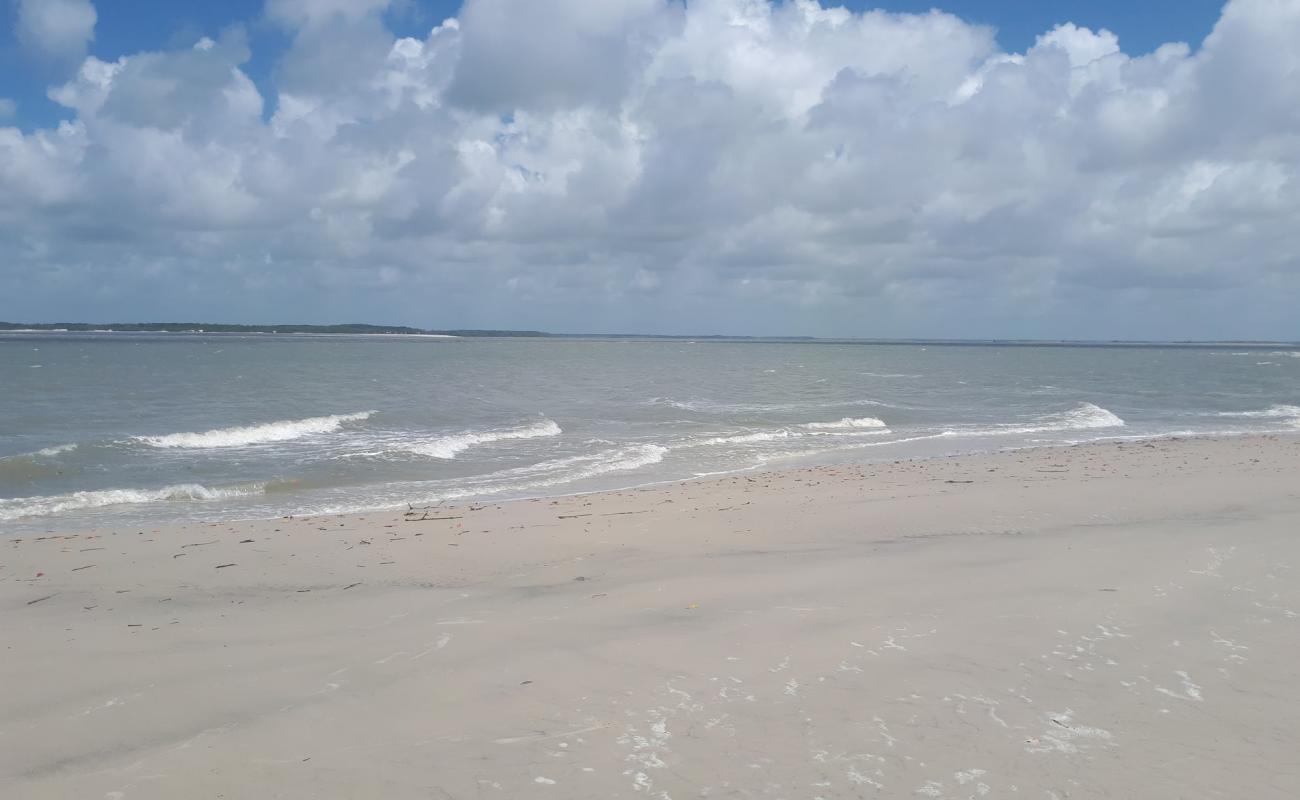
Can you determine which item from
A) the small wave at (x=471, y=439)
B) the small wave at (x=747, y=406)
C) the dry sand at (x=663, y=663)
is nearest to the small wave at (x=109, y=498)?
the dry sand at (x=663, y=663)

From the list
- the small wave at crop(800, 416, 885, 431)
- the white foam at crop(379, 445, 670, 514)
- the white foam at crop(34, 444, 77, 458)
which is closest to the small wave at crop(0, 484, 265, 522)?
the white foam at crop(379, 445, 670, 514)

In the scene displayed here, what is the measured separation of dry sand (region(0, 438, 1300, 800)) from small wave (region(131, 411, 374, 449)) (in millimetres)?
10725

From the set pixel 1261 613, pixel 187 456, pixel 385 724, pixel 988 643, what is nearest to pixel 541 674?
pixel 385 724

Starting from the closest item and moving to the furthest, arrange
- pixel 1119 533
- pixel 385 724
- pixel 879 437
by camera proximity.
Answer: pixel 385 724, pixel 1119 533, pixel 879 437

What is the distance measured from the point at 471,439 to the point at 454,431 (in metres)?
2.07

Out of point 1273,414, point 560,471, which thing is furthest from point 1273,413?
point 560,471

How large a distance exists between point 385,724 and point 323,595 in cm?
338

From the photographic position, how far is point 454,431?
23906mm

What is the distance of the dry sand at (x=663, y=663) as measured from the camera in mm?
4301

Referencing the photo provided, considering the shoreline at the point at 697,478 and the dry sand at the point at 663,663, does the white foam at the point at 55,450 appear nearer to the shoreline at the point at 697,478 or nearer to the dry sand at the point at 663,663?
the shoreline at the point at 697,478

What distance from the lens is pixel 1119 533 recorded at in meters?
9.78

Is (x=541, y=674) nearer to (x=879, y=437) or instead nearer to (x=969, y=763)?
(x=969, y=763)

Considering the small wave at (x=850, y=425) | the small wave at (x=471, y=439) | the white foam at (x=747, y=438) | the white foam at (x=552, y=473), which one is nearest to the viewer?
the white foam at (x=552, y=473)

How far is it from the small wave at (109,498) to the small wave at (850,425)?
16.8 metres
